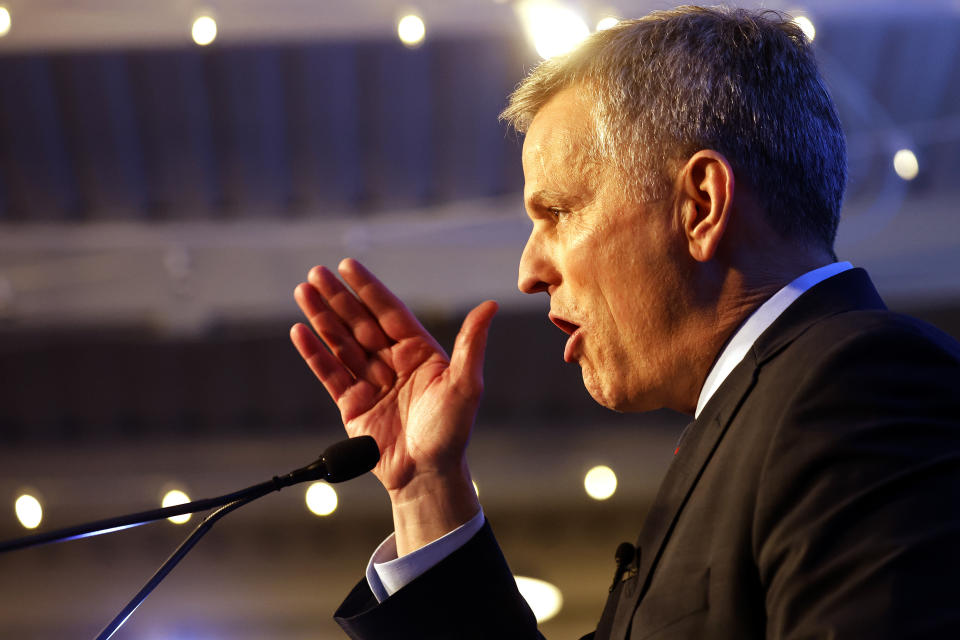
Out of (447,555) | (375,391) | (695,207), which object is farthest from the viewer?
(375,391)

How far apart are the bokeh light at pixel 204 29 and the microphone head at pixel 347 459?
291 cm

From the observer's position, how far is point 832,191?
1.16 metres

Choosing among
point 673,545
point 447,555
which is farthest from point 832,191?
point 447,555

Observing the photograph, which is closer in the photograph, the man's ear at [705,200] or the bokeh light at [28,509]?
the man's ear at [705,200]

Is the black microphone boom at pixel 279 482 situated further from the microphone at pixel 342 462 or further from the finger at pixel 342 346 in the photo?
the finger at pixel 342 346

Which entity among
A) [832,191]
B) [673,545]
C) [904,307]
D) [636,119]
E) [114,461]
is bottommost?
[904,307]

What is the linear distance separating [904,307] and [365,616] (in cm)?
468

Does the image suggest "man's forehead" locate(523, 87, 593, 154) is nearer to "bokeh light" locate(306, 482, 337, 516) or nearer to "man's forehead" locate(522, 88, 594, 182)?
"man's forehead" locate(522, 88, 594, 182)

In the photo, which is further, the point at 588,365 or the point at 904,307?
the point at 904,307

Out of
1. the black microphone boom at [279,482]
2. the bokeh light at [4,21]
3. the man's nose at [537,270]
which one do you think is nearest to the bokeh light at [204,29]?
the bokeh light at [4,21]

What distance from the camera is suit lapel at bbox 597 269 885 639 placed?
0.97m

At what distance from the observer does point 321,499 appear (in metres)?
6.09

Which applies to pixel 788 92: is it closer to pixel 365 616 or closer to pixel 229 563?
pixel 365 616

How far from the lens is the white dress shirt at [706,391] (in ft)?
3.46
